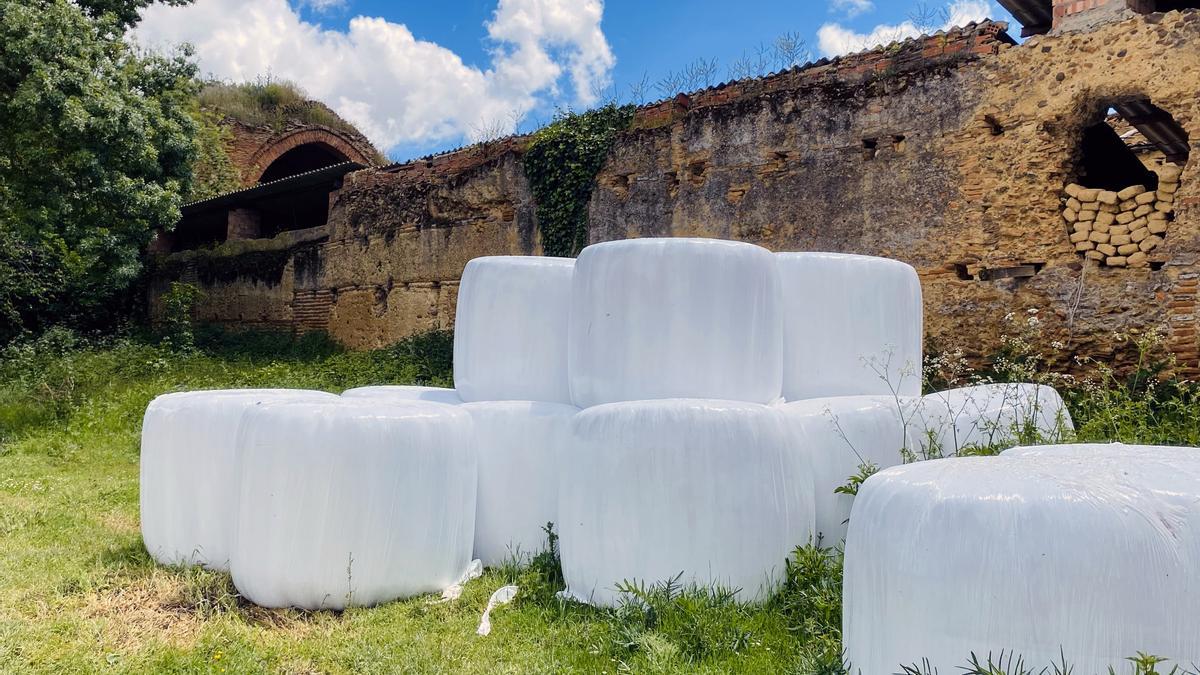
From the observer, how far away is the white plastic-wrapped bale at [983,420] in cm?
396

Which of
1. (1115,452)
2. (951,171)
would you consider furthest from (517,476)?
(951,171)

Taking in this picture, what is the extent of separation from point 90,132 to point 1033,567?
33.1ft

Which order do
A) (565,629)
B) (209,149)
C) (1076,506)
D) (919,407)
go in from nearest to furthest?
(1076,506) < (565,629) < (919,407) < (209,149)

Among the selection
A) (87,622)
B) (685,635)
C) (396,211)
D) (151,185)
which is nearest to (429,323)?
(396,211)

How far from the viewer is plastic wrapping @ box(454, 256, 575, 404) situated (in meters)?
4.53

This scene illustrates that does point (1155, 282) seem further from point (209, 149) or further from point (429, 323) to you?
point (209, 149)

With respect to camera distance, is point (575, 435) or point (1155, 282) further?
point (1155, 282)

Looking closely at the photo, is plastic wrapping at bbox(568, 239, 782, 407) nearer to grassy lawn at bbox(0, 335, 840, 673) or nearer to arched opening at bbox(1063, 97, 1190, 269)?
grassy lawn at bbox(0, 335, 840, 673)

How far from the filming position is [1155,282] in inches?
241

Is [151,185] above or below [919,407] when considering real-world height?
above

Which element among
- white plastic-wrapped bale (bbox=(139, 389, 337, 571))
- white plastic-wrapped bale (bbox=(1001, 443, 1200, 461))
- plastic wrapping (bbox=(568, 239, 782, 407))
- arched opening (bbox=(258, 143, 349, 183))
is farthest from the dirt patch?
arched opening (bbox=(258, 143, 349, 183))

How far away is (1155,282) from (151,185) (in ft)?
33.6

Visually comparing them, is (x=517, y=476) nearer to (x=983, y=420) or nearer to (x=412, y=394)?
(x=412, y=394)

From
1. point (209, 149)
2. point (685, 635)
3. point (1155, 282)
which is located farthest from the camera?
point (209, 149)
